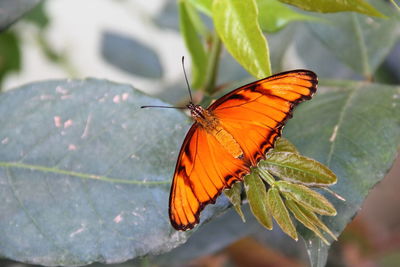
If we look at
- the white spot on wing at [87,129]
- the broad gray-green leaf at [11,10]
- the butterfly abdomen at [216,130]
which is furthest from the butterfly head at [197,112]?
the broad gray-green leaf at [11,10]

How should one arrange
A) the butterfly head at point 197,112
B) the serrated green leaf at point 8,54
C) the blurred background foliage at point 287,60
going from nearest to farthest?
the butterfly head at point 197,112 < the blurred background foliage at point 287,60 < the serrated green leaf at point 8,54

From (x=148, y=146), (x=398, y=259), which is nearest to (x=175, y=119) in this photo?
(x=148, y=146)

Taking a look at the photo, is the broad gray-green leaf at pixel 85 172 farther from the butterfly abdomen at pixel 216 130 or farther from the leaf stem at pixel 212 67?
the leaf stem at pixel 212 67

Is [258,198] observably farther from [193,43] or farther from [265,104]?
[193,43]

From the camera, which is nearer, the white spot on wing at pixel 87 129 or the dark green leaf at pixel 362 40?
the white spot on wing at pixel 87 129

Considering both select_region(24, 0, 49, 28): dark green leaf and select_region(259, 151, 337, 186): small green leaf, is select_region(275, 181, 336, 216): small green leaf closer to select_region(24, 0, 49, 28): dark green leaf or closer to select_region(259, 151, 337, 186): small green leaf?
select_region(259, 151, 337, 186): small green leaf

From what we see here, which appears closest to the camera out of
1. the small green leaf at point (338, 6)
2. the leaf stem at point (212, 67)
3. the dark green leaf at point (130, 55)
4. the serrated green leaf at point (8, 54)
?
the small green leaf at point (338, 6)

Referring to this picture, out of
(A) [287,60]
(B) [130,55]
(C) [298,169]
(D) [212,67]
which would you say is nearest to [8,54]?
(B) [130,55]

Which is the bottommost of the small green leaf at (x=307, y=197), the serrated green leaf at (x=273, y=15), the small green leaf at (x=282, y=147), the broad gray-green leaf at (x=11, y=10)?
the small green leaf at (x=307, y=197)
